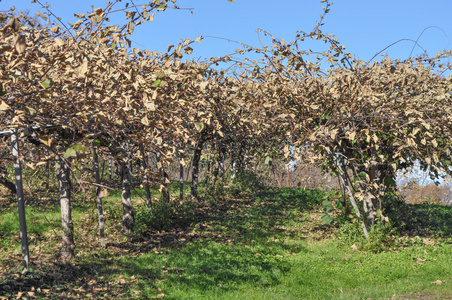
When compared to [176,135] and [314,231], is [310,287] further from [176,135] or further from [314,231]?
[314,231]

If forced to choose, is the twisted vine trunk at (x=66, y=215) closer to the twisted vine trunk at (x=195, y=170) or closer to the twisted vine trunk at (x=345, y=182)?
the twisted vine trunk at (x=345, y=182)

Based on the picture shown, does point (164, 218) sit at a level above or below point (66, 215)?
below

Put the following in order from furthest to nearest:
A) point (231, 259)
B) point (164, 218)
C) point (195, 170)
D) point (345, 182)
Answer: point (195, 170) → point (164, 218) → point (345, 182) → point (231, 259)

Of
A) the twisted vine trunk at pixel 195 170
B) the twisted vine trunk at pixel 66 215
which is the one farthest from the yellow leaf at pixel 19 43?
the twisted vine trunk at pixel 195 170

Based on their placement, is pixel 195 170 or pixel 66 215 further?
pixel 195 170

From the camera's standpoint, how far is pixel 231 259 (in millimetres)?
10031

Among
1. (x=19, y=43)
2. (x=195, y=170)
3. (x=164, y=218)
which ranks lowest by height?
(x=164, y=218)

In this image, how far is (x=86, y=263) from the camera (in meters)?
9.94

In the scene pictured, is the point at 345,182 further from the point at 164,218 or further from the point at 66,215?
the point at 66,215

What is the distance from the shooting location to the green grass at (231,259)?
784 centimetres

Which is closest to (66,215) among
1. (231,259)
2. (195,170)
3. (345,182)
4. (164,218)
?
(231,259)

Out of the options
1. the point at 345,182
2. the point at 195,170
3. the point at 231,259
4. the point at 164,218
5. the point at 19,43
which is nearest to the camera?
the point at 19,43

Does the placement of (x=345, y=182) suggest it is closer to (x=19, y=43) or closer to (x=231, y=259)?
(x=231, y=259)

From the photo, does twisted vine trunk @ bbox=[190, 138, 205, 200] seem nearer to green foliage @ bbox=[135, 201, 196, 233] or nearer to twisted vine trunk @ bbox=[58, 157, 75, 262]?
green foliage @ bbox=[135, 201, 196, 233]
